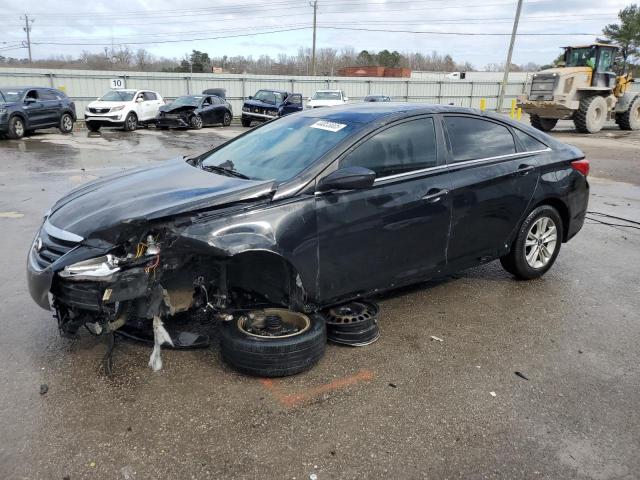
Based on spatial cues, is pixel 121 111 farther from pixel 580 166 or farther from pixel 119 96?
pixel 580 166

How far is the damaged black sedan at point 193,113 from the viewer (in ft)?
75.4

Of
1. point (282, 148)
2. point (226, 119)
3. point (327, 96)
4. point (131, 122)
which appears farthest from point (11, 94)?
point (282, 148)

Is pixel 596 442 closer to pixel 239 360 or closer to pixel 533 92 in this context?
pixel 239 360

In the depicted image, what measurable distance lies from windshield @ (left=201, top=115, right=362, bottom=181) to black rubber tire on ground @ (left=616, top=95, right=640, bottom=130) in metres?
24.9

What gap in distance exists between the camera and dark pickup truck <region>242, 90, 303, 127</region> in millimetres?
24328

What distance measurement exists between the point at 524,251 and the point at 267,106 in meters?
20.7

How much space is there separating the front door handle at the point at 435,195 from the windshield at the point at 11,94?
58.4ft

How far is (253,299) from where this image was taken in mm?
3789

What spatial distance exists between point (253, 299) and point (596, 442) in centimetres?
227

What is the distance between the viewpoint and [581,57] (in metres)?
22.7

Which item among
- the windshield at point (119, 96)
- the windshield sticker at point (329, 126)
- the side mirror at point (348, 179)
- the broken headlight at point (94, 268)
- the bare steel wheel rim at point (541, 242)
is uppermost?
the windshield sticker at point (329, 126)

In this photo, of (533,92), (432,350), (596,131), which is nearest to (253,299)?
(432,350)

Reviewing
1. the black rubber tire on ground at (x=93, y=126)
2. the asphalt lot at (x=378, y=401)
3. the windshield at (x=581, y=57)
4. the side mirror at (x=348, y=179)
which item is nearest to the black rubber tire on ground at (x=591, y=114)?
the windshield at (x=581, y=57)

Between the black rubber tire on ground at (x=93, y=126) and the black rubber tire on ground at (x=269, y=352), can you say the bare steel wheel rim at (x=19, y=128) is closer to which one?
the black rubber tire on ground at (x=93, y=126)
